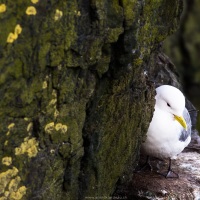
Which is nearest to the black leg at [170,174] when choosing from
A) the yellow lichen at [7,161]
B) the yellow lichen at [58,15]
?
the yellow lichen at [7,161]

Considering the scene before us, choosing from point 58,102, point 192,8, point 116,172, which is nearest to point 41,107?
point 58,102

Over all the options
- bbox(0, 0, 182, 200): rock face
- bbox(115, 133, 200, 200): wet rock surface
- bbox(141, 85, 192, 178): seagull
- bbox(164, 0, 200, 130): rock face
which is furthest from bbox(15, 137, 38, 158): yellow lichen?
bbox(164, 0, 200, 130): rock face

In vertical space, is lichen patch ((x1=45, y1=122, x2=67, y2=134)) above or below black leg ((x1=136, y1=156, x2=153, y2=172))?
above

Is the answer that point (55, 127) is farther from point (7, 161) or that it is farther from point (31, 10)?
point (31, 10)

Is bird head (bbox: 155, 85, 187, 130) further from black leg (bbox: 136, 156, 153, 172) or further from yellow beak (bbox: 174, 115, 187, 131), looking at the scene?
black leg (bbox: 136, 156, 153, 172)

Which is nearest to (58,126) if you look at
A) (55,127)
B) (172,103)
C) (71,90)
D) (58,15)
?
(55,127)

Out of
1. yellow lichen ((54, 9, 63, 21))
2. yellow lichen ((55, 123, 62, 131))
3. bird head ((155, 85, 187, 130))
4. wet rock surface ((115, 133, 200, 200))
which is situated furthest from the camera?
bird head ((155, 85, 187, 130))

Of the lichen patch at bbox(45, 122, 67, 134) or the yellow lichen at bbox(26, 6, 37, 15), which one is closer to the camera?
the yellow lichen at bbox(26, 6, 37, 15)

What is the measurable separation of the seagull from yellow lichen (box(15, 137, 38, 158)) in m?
1.31

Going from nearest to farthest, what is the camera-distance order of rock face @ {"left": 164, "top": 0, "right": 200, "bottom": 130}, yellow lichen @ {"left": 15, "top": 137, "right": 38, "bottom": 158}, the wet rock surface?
yellow lichen @ {"left": 15, "top": 137, "right": 38, "bottom": 158}, the wet rock surface, rock face @ {"left": 164, "top": 0, "right": 200, "bottom": 130}

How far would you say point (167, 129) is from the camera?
367cm

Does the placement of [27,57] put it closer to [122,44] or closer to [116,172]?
[122,44]

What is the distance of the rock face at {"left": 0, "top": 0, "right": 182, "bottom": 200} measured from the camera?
7.20 feet

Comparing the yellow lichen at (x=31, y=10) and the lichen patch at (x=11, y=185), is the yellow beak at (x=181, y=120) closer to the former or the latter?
the lichen patch at (x=11, y=185)
